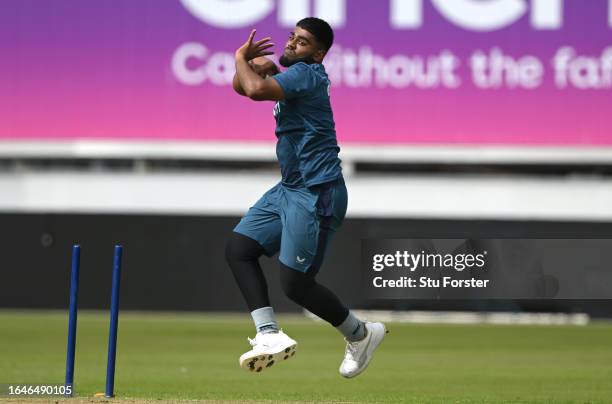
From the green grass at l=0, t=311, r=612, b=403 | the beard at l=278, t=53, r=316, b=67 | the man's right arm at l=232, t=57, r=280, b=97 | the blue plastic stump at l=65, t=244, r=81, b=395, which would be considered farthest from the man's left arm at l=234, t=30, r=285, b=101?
the green grass at l=0, t=311, r=612, b=403

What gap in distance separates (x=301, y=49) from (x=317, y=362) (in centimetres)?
898

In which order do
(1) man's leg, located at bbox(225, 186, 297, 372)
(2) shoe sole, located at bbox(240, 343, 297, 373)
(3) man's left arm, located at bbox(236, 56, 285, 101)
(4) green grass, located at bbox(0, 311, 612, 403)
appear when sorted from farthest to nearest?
(4) green grass, located at bbox(0, 311, 612, 403) → (1) man's leg, located at bbox(225, 186, 297, 372) → (2) shoe sole, located at bbox(240, 343, 297, 373) → (3) man's left arm, located at bbox(236, 56, 285, 101)

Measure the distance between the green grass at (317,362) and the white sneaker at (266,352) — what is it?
1475 millimetres

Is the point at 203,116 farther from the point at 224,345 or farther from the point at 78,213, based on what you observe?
the point at 224,345

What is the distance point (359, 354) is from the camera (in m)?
8.52

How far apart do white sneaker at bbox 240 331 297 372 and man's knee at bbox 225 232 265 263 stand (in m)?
0.50

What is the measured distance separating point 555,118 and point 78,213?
34.4ft

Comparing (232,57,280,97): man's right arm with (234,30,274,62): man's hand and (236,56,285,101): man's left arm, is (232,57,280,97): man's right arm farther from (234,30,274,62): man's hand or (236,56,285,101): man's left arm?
(236,56,285,101): man's left arm

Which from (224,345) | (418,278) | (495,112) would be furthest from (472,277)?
(495,112)

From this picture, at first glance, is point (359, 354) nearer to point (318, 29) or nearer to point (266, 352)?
point (266, 352)

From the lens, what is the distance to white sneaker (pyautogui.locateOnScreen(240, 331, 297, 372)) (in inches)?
307

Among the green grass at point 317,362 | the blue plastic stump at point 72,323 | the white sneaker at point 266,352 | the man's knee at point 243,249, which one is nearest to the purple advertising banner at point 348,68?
the green grass at point 317,362

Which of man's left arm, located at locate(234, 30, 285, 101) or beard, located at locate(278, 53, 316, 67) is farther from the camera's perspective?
beard, located at locate(278, 53, 316, 67)

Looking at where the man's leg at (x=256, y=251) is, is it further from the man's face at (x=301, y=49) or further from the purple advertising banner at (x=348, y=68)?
the purple advertising banner at (x=348, y=68)
